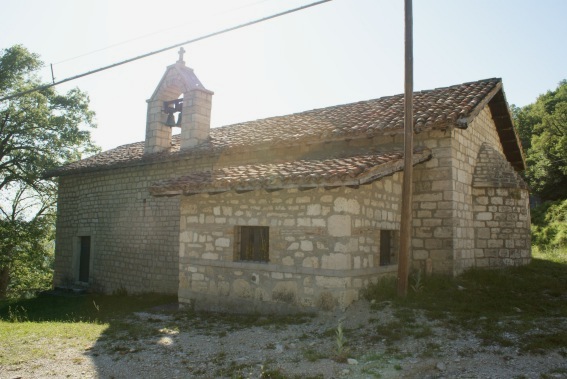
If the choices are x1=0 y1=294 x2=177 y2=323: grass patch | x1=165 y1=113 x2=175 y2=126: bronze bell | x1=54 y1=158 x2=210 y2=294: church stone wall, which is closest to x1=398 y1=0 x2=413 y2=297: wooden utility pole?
x1=0 y1=294 x2=177 y2=323: grass patch

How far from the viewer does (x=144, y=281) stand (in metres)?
13.5

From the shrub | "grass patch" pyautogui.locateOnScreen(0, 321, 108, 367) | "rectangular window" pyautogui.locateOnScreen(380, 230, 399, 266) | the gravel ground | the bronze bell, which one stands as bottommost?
"grass patch" pyautogui.locateOnScreen(0, 321, 108, 367)

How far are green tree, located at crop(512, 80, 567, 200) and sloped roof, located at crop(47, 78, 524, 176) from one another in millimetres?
14914

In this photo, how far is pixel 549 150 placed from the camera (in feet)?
89.5

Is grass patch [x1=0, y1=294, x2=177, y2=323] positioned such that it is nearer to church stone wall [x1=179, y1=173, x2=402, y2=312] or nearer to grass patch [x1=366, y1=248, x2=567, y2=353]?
church stone wall [x1=179, y1=173, x2=402, y2=312]

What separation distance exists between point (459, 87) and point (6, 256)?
18.1m

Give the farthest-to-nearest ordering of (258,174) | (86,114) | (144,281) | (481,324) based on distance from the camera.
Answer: (86,114)
(144,281)
(258,174)
(481,324)

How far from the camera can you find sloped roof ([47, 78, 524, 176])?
31.0 feet

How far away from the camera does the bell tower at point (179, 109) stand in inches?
546

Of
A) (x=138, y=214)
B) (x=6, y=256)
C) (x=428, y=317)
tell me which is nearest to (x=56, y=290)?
(x=6, y=256)

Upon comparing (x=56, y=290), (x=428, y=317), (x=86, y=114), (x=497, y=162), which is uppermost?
(x=86, y=114)

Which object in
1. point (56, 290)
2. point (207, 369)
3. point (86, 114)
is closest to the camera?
point (207, 369)

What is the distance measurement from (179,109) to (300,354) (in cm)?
1073

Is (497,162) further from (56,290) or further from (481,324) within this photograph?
(56,290)
